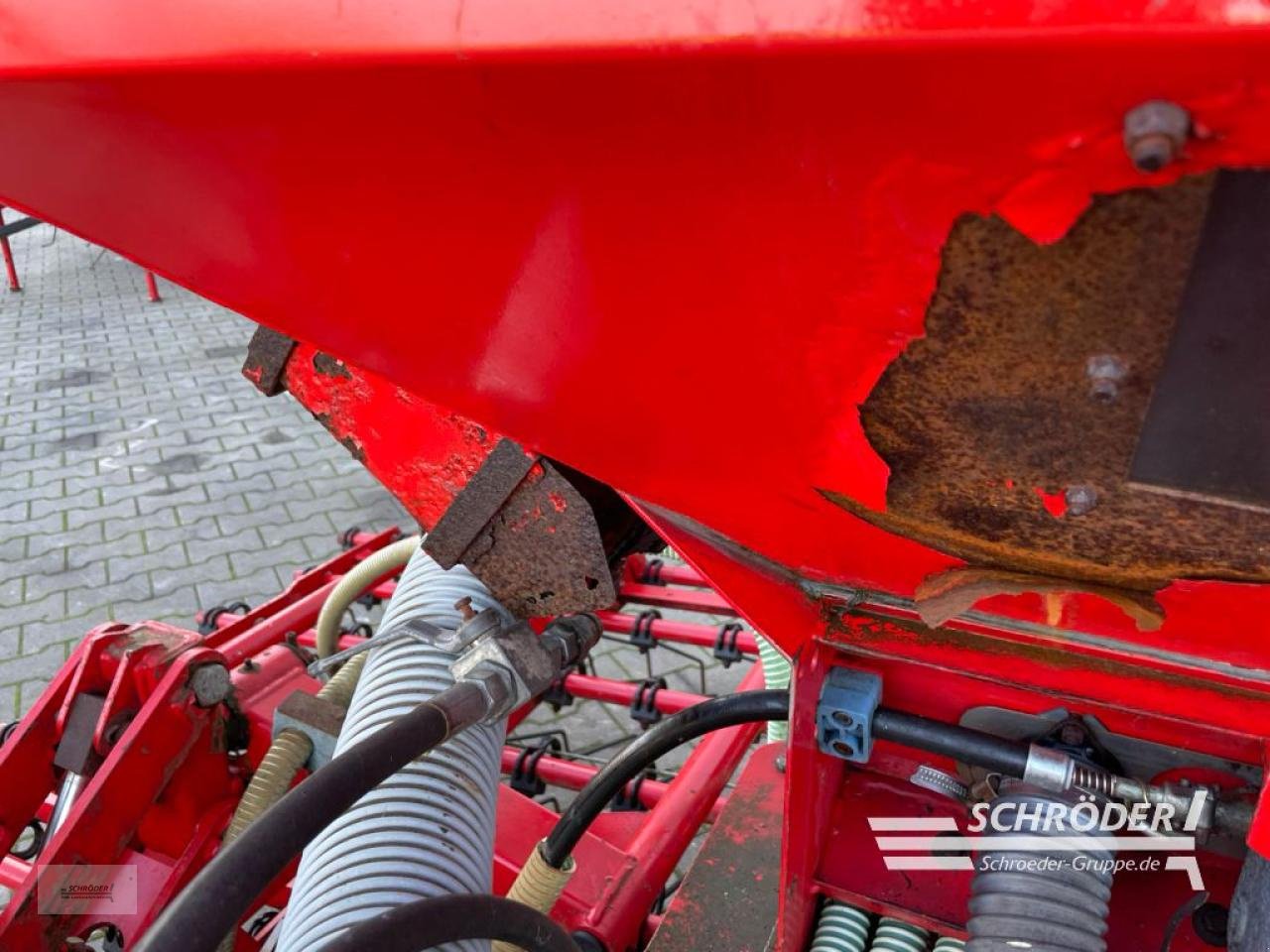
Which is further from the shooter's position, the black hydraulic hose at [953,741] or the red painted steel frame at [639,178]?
the black hydraulic hose at [953,741]

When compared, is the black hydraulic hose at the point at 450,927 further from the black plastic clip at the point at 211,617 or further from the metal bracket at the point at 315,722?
the black plastic clip at the point at 211,617

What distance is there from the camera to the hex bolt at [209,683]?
205 centimetres

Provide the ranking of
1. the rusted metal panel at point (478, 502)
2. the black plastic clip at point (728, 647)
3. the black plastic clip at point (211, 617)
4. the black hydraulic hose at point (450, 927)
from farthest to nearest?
1. the black plastic clip at point (211, 617)
2. the black plastic clip at point (728, 647)
3. the rusted metal panel at point (478, 502)
4. the black hydraulic hose at point (450, 927)

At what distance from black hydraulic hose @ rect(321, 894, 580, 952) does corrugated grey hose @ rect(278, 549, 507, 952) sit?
0.08 m

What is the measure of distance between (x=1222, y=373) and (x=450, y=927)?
0.91 m

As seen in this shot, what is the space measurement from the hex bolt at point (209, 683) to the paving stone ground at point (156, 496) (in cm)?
143

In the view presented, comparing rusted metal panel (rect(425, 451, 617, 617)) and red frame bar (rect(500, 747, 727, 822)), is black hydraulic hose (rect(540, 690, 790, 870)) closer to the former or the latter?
rusted metal panel (rect(425, 451, 617, 617))

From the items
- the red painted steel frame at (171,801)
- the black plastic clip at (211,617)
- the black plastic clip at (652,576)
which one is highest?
the black plastic clip at (652,576)

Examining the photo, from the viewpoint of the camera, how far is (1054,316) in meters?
0.56

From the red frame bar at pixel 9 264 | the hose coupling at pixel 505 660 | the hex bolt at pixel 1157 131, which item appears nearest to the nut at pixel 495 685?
the hose coupling at pixel 505 660

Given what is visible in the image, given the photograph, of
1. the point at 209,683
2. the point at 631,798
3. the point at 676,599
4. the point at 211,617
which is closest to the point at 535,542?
the point at 209,683

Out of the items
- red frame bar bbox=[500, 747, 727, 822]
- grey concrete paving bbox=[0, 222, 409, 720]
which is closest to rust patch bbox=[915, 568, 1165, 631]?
red frame bar bbox=[500, 747, 727, 822]

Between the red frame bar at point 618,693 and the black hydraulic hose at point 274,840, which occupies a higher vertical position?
the red frame bar at point 618,693

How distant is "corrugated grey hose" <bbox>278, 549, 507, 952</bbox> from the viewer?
3.67 feet
